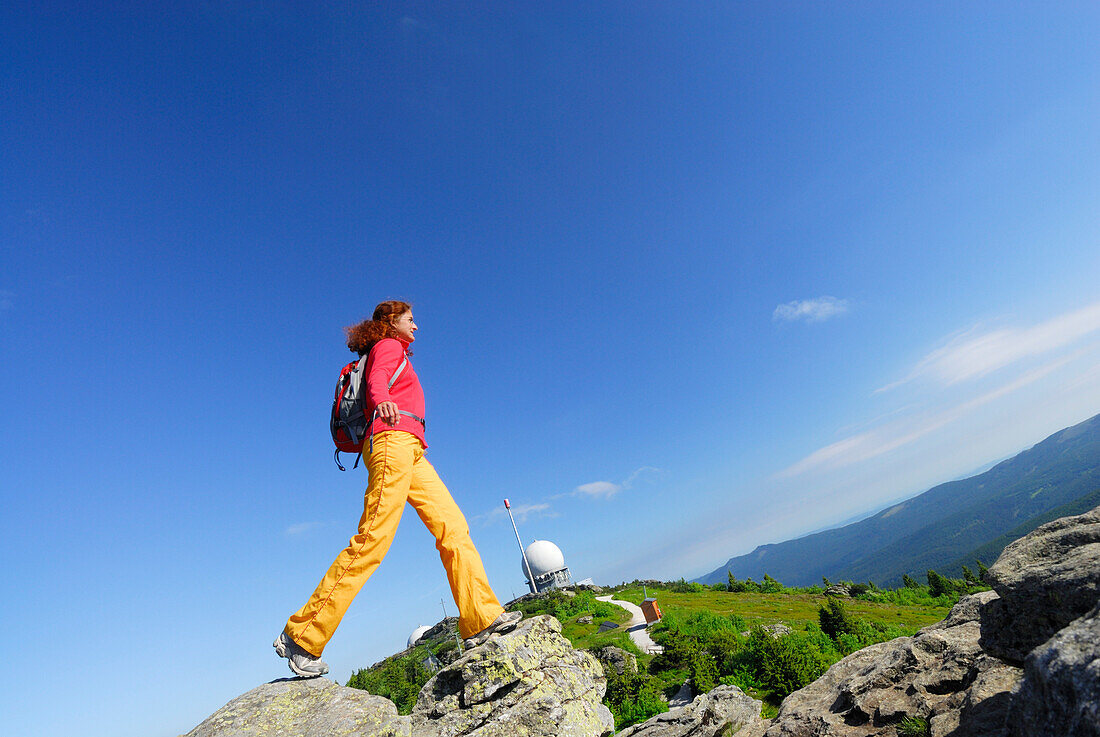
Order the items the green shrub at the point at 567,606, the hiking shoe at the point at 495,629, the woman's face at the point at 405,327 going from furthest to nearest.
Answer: the green shrub at the point at 567,606 → the woman's face at the point at 405,327 → the hiking shoe at the point at 495,629

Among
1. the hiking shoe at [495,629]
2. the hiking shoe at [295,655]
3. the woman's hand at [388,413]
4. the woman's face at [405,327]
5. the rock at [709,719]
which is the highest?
the woman's face at [405,327]

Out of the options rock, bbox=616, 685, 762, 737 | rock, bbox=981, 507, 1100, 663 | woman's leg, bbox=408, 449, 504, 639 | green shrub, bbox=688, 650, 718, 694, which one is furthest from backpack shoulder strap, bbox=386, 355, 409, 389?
green shrub, bbox=688, 650, 718, 694

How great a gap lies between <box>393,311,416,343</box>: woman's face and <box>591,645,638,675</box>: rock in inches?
900

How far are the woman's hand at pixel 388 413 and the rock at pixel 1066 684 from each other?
17.8 ft

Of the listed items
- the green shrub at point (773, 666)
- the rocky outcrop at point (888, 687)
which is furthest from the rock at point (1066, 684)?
the green shrub at point (773, 666)

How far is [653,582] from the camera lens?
74.8 m

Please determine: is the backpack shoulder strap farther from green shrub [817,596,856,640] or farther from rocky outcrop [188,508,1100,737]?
green shrub [817,596,856,640]

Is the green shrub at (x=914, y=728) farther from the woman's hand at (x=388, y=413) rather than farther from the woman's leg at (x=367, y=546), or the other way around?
the woman's hand at (x=388, y=413)

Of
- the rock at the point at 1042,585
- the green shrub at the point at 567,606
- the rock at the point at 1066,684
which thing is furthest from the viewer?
the green shrub at the point at 567,606

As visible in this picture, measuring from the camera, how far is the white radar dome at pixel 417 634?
190 feet

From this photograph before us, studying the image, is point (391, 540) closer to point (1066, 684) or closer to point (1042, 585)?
point (1066, 684)

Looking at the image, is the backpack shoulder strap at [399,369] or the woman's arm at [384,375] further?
the backpack shoulder strap at [399,369]

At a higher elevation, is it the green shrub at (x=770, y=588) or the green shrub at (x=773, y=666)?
the green shrub at (x=773, y=666)

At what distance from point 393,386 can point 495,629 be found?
3.44 meters
